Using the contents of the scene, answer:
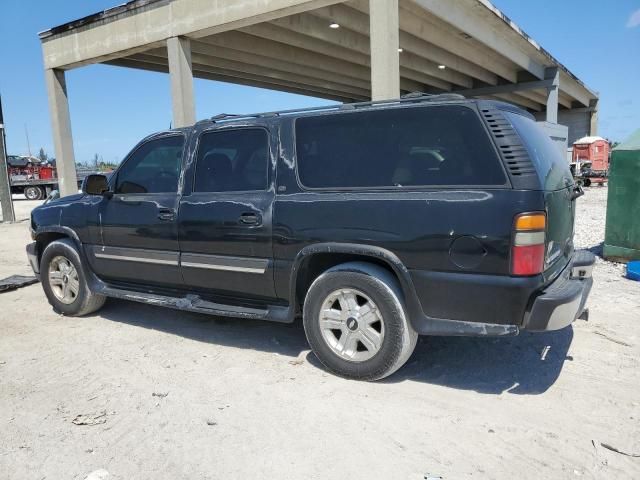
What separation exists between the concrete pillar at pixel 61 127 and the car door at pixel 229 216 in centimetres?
1276

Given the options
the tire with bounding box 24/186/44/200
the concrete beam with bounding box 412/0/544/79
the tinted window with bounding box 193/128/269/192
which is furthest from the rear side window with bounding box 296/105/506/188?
the tire with bounding box 24/186/44/200

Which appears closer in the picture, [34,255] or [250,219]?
[250,219]

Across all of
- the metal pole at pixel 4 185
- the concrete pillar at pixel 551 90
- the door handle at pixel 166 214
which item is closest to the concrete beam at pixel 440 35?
the concrete pillar at pixel 551 90

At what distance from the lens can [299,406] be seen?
316cm

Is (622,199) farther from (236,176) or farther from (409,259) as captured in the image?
(236,176)

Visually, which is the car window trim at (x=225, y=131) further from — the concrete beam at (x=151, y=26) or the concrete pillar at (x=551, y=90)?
the concrete pillar at (x=551, y=90)

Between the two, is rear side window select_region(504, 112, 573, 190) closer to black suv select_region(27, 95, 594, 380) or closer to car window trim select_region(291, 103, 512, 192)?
black suv select_region(27, 95, 594, 380)

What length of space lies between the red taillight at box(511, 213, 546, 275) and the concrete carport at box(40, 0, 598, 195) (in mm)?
6183

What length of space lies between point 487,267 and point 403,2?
934cm

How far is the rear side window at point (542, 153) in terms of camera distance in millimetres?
3002

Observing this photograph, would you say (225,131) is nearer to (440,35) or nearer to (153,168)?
(153,168)

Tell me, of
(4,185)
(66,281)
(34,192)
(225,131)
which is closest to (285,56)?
(4,185)

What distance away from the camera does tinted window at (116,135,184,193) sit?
14.5 feet

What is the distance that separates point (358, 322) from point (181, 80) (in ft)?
31.6
